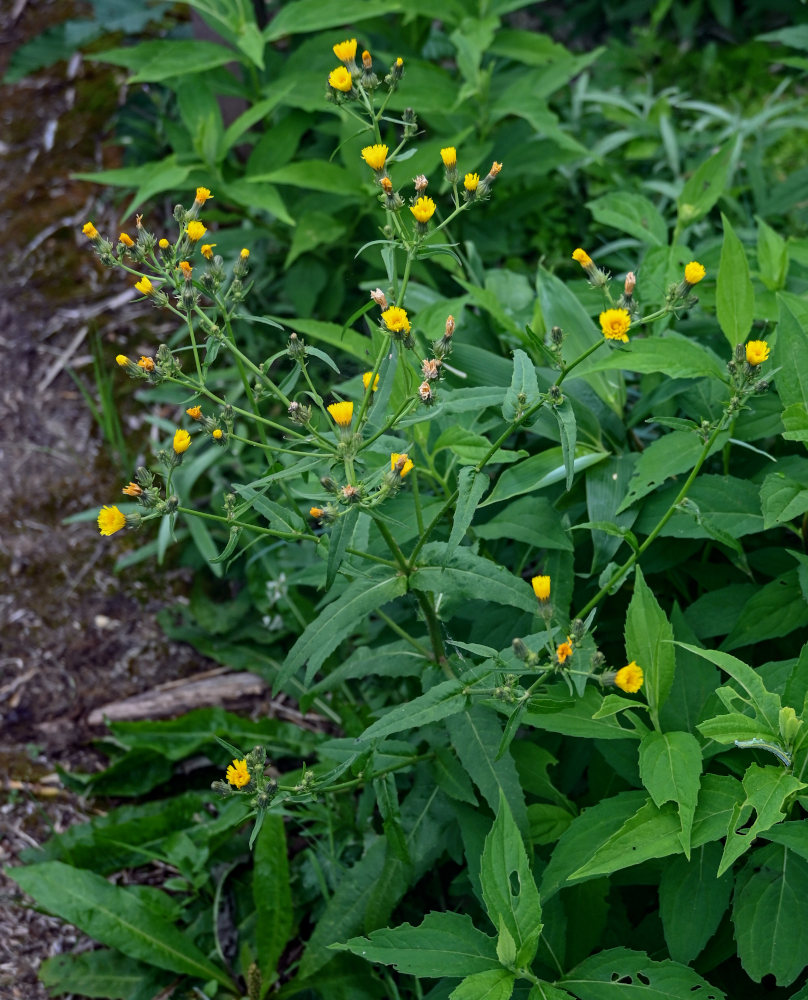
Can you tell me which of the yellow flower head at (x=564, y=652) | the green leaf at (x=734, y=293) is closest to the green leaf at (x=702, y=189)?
the green leaf at (x=734, y=293)

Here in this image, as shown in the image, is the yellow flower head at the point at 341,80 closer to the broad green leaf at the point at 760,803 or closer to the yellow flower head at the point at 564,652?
the yellow flower head at the point at 564,652

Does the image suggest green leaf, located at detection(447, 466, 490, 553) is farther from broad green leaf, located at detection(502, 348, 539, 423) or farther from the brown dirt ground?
the brown dirt ground

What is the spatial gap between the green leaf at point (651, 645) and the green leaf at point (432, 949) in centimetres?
52

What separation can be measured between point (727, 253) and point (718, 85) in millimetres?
2750

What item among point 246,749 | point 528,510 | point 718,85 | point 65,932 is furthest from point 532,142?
point 65,932

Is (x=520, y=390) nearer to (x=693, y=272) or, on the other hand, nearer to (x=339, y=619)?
(x=693, y=272)

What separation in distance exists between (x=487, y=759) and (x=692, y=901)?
1.46 feet

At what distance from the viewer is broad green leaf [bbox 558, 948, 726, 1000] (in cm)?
165

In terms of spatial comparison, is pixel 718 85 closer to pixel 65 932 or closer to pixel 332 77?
pixel 332 77

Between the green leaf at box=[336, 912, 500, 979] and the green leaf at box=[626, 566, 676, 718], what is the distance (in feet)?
1.71

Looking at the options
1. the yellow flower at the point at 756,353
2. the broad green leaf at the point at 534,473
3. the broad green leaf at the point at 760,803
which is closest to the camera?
the broad green leaf at the point at 760,803

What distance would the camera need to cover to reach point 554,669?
5.06 feet

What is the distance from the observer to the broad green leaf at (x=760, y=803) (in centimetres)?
150

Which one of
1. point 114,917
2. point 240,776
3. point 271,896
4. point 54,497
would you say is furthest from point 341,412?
point 54,497
